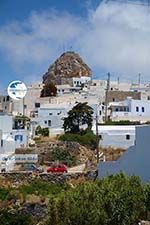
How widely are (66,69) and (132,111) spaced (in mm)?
24949

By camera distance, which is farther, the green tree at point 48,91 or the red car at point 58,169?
the green tree at point 48,91

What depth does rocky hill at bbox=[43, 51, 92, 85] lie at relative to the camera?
6756 cm

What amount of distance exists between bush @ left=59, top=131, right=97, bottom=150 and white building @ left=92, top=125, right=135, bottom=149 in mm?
775

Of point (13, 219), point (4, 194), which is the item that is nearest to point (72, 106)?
point (4, 194)

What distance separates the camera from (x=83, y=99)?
48469 millimetres

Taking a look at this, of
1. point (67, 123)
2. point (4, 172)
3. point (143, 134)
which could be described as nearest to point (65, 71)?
point (67, 123)

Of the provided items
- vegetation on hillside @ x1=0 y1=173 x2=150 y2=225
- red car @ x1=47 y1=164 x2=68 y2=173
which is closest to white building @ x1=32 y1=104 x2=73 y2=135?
red car @ x1=47 y1=164 x2=68 y2=173

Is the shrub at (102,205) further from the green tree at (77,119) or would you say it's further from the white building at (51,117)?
the white building at (51,117)

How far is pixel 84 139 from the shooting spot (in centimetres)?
3278

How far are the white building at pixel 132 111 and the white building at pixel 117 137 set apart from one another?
Answer: 9057 mm

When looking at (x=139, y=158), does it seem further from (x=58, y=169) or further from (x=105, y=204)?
(x=58, y=169)

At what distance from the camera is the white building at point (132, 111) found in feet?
142

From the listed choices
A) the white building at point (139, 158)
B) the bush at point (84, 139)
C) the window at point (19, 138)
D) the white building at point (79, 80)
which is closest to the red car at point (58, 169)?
the bush at point (84, 139)

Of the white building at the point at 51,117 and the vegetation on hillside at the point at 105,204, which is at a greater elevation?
the white building at the point at 51,117
